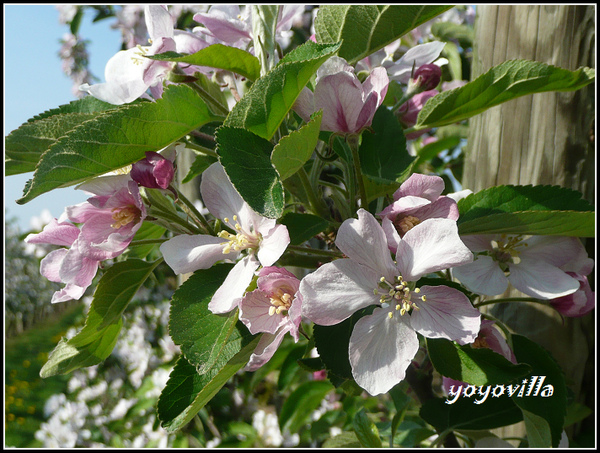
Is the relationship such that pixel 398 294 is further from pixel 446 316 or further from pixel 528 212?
pixel 528 212

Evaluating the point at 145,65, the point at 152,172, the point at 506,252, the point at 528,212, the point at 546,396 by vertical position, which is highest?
the point at 145,65

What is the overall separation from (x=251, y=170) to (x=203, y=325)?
0.23 m

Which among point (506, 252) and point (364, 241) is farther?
point (506, 252)

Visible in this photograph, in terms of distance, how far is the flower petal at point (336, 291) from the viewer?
0.61 m

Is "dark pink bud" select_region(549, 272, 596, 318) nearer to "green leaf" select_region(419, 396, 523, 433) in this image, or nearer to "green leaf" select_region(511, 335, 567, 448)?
"green leaf" select_region(511, 335, 567, 448)

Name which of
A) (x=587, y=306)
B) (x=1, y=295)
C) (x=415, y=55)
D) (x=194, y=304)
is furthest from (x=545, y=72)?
(x=1, y=295)

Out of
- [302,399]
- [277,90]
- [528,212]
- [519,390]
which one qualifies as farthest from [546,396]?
[302,399]

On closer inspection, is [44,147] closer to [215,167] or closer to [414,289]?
[215,167]

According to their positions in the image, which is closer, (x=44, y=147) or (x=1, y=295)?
(x=44, y=147)

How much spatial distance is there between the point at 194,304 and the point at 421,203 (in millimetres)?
349

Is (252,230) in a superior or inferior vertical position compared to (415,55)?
inferior

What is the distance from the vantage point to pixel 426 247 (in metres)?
0.63

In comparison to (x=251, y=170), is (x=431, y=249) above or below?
below

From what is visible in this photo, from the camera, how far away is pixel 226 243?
724 millimetres
